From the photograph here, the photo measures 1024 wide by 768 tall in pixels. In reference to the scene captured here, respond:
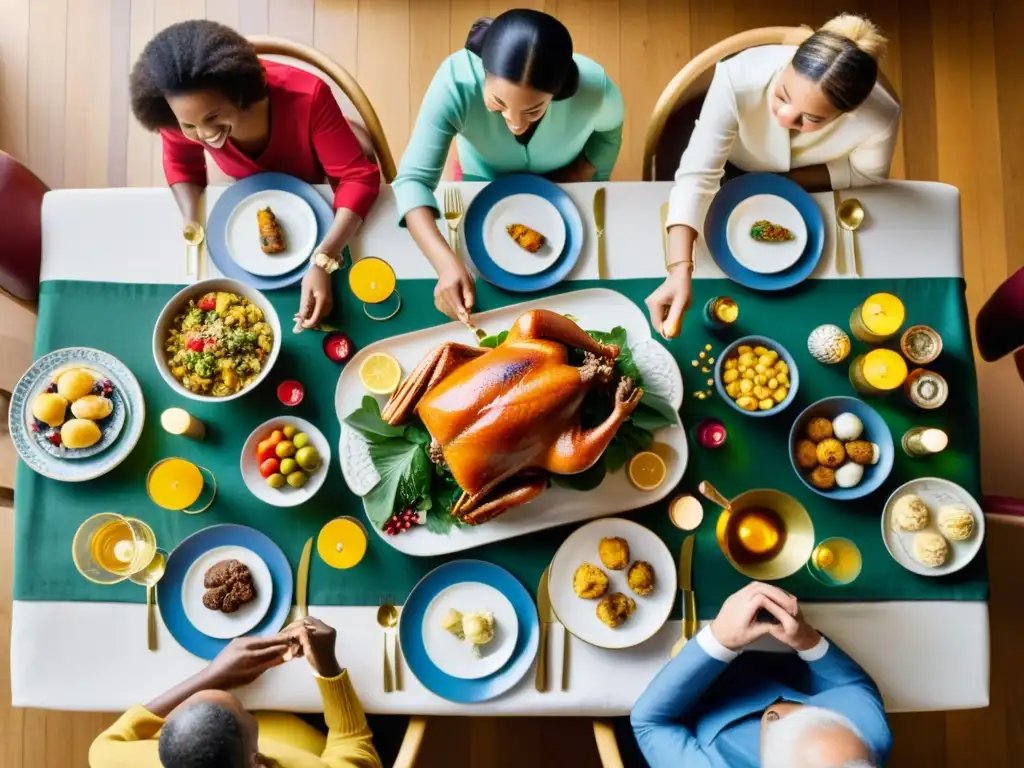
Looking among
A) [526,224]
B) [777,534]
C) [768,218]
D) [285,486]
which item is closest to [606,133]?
[526,224]

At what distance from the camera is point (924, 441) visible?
1.45m

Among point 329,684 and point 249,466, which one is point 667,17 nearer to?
point 249,466

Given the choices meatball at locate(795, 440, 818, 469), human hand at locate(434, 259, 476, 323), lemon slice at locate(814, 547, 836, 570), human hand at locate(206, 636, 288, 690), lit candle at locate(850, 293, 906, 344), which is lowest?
human hand at locate(206, 636, 288, 690)

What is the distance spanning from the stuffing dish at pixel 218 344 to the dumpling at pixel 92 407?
0.53ft

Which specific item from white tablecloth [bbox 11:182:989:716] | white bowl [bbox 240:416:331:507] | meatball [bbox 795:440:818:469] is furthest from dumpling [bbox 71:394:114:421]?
meatball [bbox 795:440:818:469]

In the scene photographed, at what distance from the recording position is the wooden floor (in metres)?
2.50

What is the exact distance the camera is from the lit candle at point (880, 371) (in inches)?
57.9

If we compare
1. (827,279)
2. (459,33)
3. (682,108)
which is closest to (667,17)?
(459,33)

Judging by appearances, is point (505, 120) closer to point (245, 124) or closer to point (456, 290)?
point (456, 290)

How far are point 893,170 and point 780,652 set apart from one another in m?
1.85

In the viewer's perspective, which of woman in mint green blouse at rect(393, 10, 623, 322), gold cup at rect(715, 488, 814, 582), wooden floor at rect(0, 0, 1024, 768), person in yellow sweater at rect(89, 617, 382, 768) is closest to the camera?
woman in mint green blouse at rect(393, 10, 623, 322)

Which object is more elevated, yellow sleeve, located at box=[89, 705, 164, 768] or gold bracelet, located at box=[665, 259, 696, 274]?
gold bracelet, located at box=[665, 259, 696, 274]

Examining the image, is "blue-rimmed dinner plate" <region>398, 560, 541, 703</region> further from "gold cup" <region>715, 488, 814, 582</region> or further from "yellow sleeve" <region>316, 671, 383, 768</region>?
"gold cup" <region>715, 488, 814, 582</region>

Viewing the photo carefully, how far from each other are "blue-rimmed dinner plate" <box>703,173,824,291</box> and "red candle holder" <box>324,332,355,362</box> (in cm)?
84
